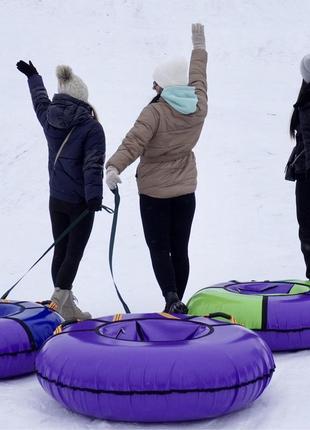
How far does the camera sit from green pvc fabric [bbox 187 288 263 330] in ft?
12.7

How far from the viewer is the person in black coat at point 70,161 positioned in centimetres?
442

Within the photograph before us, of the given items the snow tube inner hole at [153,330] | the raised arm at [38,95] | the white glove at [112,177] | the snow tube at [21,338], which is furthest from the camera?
the raised arm at [38,95]

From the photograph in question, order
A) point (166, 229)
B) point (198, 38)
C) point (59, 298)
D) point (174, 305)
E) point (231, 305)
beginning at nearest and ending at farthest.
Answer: point (231, 305) → point (174, 305) → point (166, 229) → point (198, 38) → point (59, 298)

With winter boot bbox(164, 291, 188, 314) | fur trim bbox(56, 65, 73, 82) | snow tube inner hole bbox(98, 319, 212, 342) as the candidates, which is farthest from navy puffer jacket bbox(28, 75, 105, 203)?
snow tube inner hole bbox(98, 319, 212, 342)

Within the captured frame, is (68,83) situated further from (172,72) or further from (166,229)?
(166,229)

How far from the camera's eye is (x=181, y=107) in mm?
4184

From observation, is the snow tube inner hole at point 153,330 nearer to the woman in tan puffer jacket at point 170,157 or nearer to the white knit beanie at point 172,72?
the woman in tan puffer jacket at point 170,157

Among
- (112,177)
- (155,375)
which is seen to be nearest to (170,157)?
(112,177)

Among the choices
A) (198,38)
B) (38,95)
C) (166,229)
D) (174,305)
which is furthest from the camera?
(38,95)

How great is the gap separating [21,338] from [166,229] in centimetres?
124

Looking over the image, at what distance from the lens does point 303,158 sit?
458 cm

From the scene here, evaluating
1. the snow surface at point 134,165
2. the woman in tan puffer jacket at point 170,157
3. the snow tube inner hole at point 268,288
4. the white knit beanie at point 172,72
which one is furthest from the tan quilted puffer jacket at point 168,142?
the snow surface at point 134,165

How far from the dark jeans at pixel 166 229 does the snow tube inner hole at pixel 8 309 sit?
92 cm

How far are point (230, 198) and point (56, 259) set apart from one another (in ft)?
15.5
